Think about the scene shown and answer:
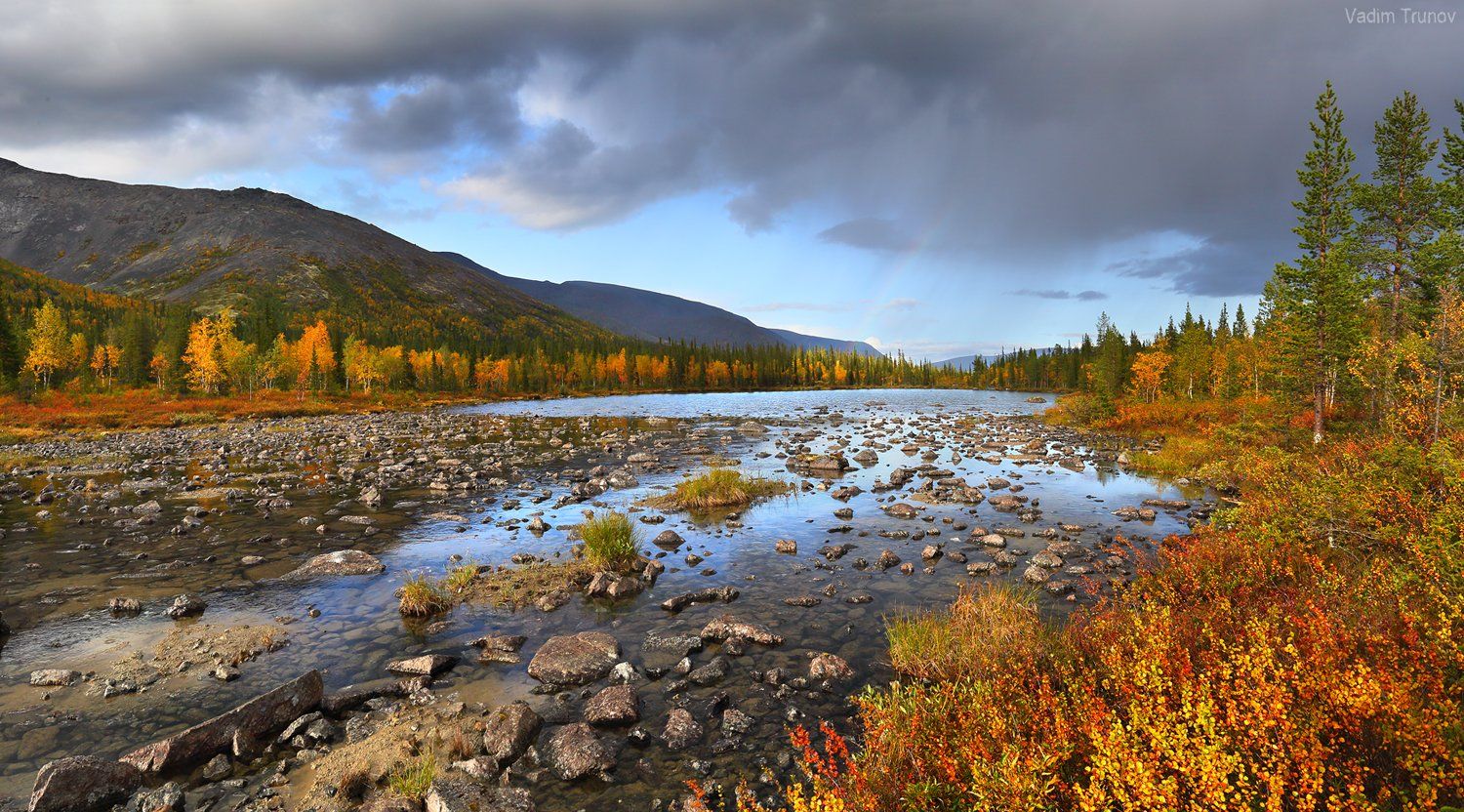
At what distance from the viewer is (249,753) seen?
845cm

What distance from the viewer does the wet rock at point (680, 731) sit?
884 cm

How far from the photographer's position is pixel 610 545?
16.6m

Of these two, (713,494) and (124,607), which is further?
(713,494)

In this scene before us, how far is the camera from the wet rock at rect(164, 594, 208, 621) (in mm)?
13453

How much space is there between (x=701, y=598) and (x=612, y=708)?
5.15m

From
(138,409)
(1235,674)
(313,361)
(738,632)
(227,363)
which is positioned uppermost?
(313,361)

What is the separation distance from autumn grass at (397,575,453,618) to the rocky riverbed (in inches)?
10.0

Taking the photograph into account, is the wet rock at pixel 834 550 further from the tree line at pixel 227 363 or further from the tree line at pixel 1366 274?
the tree line at pixel 227 363

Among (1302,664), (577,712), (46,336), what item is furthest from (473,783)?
(46,336)

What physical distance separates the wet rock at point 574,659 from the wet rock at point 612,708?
101cm

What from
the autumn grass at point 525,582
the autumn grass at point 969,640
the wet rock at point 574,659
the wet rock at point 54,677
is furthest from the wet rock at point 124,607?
the autumn grass at point 969,640

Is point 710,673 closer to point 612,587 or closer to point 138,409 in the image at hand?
point 612,587

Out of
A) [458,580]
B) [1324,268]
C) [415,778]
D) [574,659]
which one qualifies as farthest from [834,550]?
[1324,268]

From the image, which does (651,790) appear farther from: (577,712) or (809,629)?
(809,629)
